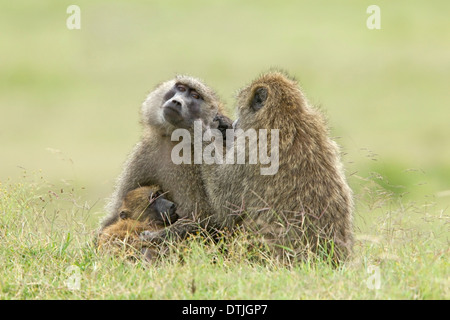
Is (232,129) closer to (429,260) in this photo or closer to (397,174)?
(429,260)

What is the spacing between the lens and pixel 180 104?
5941 mm

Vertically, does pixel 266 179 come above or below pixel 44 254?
above

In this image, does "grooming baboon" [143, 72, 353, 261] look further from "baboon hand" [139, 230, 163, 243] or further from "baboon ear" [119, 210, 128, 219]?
"baboon ear" [119, 210, 128, 219]

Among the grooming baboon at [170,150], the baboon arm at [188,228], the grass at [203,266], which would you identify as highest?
the grooming baboon at [170,150]

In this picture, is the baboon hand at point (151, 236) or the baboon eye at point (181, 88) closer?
the baboon hand at point (151, 236)

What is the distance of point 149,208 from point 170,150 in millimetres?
468

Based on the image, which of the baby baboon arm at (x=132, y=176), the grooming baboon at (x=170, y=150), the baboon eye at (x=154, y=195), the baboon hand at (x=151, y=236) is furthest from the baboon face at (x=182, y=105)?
the baboon hand at (x=151, y=236)

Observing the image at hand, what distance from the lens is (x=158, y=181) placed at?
6066 mm

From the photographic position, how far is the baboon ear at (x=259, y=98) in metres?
5.62

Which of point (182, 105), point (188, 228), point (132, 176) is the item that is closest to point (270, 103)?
point (182, 105)

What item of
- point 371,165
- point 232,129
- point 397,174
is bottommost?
point 397,174

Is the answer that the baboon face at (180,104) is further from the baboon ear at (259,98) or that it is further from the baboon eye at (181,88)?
the baboon ear at (259,98)
